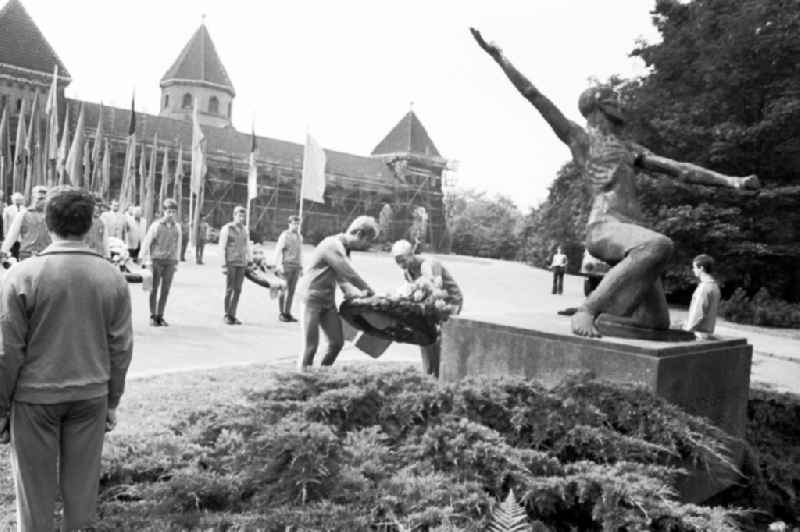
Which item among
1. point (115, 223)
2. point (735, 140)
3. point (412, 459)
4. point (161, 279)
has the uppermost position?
point (735, 140)

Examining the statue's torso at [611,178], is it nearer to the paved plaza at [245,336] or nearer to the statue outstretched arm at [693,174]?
the statue outstretched arm at [693,174]

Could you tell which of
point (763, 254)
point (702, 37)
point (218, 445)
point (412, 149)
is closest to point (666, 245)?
point (218, 445)

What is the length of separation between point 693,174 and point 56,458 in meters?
4.32

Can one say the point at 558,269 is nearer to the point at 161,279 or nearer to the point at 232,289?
the point at 232,289

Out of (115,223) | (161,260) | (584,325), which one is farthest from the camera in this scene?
(115,223)

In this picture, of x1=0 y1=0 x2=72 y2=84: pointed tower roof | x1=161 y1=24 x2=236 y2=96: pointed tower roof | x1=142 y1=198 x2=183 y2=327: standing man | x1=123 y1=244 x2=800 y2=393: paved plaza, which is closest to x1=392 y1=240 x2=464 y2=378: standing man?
x1=123 y1=244 x2=800 y2=393: paved plaza

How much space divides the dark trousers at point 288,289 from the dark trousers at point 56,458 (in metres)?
9.95

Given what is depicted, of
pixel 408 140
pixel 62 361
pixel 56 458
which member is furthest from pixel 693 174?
pixel 408 140

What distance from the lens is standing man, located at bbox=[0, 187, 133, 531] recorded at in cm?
293

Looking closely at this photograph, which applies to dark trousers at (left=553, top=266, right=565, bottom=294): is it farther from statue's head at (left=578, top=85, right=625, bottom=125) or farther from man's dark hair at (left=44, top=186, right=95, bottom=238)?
man's dark hair at (left=44, top=186, right=95, bottom=238)

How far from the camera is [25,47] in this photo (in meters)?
48.1

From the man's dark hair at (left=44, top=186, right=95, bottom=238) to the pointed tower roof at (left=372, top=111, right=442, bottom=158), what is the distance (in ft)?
221

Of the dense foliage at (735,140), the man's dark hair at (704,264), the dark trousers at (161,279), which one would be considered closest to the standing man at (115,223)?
the dark trousers at (161,279)

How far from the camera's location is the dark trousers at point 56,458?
2994 millimetres
